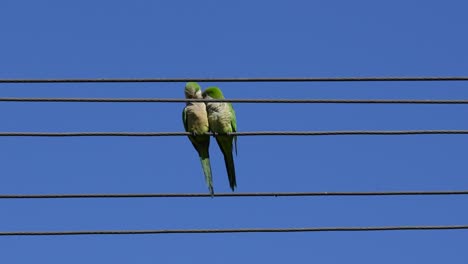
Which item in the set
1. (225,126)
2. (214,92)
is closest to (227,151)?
(225,126)

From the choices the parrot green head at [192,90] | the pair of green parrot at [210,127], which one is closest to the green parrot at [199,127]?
the pair of green parrot at [210,127]

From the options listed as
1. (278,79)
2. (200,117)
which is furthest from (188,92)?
(278,79)

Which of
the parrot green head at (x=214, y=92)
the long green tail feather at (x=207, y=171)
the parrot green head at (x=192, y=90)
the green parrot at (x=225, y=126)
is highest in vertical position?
the parrot green head at (x=192, y=90)

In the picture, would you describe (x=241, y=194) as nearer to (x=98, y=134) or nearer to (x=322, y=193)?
(x=322, y=193)

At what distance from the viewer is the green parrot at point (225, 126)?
11.1 m

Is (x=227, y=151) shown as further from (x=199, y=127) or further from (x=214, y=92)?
(x=214, y=92)

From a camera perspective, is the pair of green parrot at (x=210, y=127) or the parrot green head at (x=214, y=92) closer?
the pair of green parrot at (x=210, y=127)

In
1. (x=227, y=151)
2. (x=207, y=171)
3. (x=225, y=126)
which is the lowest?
(x=207, y=171)

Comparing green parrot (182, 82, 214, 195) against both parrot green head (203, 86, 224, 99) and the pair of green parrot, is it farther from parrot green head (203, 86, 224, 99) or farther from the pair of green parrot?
parrot green head (203, 86, 224, 99)

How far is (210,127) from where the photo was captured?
1116 cm

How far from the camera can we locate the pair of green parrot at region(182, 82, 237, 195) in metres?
11.1

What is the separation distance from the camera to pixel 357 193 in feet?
22.6

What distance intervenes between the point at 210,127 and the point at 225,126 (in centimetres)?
16

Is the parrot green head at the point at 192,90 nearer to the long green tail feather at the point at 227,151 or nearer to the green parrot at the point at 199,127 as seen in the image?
the green parrot at the point at 199,127
